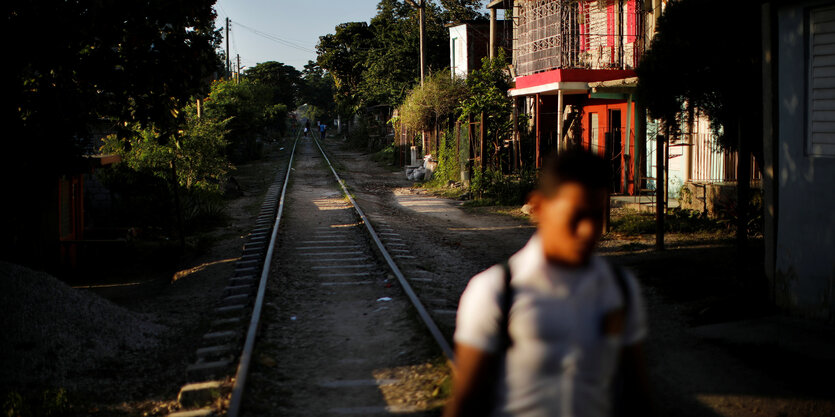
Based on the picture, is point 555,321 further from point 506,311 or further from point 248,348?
point 248,348

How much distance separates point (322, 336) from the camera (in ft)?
24.5

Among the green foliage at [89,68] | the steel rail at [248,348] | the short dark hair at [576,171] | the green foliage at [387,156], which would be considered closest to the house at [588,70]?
the steel rail at [248,348]

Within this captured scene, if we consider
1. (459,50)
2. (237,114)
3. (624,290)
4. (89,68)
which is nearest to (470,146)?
(89,68)

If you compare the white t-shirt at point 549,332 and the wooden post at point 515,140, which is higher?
the wooden post at point 515,140

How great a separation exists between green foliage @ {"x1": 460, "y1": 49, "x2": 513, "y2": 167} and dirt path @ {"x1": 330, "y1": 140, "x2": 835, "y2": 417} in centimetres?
741

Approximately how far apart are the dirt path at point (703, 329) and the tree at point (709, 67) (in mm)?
1525

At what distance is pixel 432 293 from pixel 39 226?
6.97 m

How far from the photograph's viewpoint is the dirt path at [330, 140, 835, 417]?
5.58 meters

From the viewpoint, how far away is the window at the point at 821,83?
284 inches

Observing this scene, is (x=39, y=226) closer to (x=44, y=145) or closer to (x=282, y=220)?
(x=44, y=145)

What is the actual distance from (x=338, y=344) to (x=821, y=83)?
18.5ft

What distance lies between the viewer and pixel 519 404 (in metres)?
2.27

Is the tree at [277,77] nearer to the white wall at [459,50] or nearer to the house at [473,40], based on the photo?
the white wall at [459,50]

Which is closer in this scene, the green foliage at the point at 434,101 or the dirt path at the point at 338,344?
the dirt path at the point at 338,344
